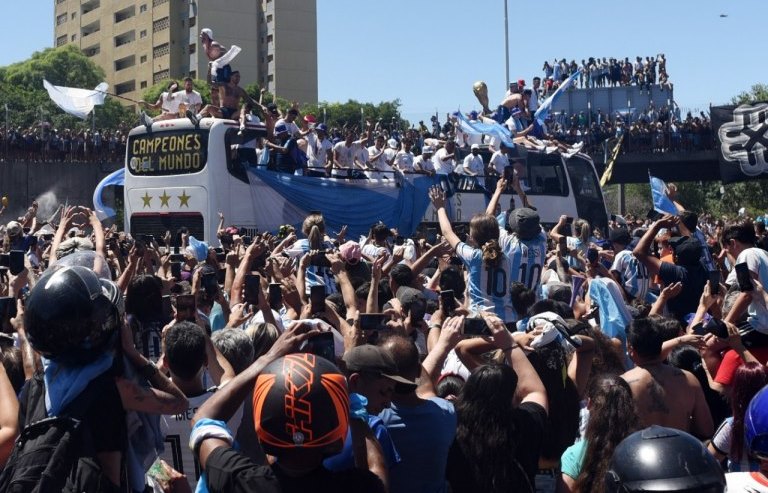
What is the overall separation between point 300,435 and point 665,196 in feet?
26.4

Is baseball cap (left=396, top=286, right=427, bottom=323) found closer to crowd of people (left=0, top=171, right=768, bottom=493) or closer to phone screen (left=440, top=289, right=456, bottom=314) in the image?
crowd of people (left=0, top=171, right=768, bottom=493)

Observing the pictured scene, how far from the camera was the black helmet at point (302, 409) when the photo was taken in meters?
2.46

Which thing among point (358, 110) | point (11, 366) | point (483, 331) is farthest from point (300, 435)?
point (358, 110)

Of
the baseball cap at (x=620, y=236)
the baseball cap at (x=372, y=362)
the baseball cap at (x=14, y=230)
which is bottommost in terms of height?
the baseball cap at (x=372, y=362)

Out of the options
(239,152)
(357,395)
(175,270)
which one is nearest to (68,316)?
(357,395)

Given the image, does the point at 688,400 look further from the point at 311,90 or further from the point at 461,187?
the point at 311,90

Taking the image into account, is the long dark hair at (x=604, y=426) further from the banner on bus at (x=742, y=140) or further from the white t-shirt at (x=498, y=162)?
the banner on bus at (x=742, y=140)

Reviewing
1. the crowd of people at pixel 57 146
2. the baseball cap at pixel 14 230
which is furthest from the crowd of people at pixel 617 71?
the baseball cap at pixel 14 230

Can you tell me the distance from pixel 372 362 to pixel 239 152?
1163 centimetres

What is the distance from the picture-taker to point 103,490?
9.67 ft

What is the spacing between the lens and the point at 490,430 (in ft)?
Answer: 11.7

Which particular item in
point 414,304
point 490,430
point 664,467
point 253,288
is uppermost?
point 253,288

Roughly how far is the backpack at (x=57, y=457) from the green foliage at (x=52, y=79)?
55.3m

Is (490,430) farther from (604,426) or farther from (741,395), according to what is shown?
(741,395)
